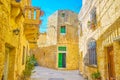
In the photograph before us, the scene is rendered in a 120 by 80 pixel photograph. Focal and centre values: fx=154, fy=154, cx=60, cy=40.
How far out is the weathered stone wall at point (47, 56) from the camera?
22841 mm

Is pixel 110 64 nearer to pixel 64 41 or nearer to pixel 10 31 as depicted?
pixel 10 31

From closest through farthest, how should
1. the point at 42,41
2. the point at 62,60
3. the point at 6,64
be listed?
the point at 6,64, the point at 62,60, the point at 42,41

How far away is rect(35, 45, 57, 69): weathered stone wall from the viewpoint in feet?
74.9

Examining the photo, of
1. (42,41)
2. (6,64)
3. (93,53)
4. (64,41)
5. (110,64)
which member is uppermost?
(42,41)

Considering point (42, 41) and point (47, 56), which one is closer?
point (47, 56)

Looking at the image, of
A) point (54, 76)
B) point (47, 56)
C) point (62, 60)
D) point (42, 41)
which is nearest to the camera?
point (54, 76)

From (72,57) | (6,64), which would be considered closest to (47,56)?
(72,57)

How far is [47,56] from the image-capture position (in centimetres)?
2500

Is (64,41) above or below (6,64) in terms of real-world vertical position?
above

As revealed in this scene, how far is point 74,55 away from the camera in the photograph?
22.5 m

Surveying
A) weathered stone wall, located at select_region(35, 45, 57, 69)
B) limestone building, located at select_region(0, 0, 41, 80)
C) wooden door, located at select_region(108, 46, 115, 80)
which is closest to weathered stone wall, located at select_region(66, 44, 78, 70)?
weathered stone wall, located at select_region(35, 45, 57, 69)

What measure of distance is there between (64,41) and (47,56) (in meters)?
4.43

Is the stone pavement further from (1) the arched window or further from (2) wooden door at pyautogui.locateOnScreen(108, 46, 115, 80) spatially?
(2) wooden door at pyautogui.locateOnScreen(108, 46, 115, 80)

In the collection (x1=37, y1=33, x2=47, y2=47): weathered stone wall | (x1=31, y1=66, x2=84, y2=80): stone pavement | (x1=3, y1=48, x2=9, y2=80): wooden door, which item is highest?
(x1=37, y1=33, x2=47, y2=47): weathered stone wall
